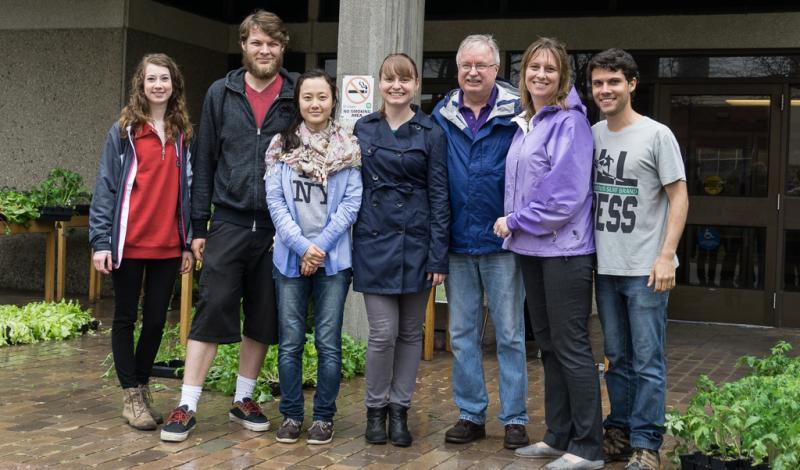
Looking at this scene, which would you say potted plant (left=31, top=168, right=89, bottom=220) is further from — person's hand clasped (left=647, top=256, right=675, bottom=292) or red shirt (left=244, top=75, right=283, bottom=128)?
person's hand clasped (left=647, top=256, right=675, bottom=292)

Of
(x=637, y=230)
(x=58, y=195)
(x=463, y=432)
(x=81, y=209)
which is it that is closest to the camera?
(x=637, y=230)

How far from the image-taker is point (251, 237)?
579 cm

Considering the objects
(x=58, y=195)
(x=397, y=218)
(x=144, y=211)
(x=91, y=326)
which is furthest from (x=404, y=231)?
(x=58, y=195)

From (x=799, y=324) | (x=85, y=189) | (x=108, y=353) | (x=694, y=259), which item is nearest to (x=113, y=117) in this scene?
(x=85, y=189)

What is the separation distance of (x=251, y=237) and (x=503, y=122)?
4.85 ft

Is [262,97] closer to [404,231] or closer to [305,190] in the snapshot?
[305,190]

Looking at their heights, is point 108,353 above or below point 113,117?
below

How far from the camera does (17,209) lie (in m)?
10.1

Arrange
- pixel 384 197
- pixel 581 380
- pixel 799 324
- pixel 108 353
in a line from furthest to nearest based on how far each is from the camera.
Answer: pixel 799 324, pixel 108 353, pixel 384 197, pixel 581 380

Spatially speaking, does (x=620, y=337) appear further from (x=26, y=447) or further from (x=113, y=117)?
(x=113, y=117)

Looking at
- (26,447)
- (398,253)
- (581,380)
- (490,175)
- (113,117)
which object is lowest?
(26,447)

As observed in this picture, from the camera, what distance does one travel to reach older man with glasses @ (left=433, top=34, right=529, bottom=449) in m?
5.60

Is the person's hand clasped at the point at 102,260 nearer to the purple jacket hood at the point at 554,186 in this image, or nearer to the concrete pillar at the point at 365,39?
the purple jacket hood at the point at 554,186

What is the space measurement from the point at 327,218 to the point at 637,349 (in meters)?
1.71
